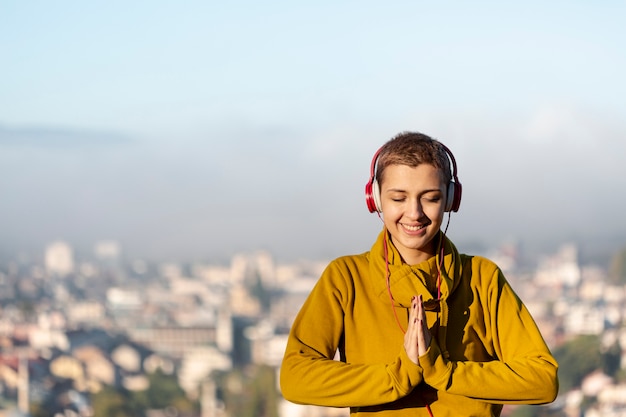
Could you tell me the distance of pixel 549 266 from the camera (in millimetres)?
52406

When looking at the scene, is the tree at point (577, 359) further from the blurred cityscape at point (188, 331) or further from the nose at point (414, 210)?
the nose at point (414, 210)

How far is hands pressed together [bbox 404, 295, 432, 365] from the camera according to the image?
3.29ft

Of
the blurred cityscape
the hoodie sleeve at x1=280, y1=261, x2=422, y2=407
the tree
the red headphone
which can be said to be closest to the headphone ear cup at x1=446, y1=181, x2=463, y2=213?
the red headphone

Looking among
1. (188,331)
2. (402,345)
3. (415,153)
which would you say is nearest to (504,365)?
(402,345)

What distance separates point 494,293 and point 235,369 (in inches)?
1635

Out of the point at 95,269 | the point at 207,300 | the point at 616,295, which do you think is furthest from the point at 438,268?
the point at 95,269

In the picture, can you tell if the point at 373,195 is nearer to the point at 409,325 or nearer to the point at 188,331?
the point at 409,325

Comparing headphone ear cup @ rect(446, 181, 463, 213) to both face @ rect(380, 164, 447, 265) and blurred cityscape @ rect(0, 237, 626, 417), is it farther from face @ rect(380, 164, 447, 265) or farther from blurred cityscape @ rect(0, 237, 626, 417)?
blurred cityscape @ rect(0, 237, 626, 417)

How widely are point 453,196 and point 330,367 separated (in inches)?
7.2

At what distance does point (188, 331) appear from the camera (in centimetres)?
4597

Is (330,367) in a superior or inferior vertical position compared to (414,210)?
inferior

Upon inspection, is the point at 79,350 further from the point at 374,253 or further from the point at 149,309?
the point at 374,253

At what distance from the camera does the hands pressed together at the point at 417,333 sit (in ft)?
3.29

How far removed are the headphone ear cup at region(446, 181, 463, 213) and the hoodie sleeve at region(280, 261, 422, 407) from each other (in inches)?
4.4
